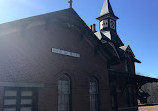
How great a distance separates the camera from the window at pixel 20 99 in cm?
791

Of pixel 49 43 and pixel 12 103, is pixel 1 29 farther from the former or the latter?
pixel 12 103

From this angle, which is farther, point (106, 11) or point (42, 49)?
point (106, 11)

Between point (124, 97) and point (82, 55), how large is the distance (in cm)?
918

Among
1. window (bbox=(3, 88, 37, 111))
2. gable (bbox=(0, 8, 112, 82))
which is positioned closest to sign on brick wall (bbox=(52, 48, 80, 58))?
gable (bbox=(0, 8, 112, 82))

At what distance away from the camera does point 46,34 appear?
9961 millimetres

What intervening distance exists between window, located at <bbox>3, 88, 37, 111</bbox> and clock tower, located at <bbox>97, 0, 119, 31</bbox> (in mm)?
19260

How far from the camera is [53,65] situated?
984cm

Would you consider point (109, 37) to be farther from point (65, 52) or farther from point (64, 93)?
point (64, 93)

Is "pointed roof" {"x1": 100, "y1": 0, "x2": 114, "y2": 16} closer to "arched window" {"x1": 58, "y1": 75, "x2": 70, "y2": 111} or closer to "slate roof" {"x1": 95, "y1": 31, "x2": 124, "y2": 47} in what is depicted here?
"slate roof" {"x1": 95, "y1": 31, "x2": 124, "y2": 47}

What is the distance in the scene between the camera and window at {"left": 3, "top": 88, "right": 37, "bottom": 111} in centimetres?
791

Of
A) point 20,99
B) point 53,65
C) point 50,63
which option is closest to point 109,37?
→ point 53,65

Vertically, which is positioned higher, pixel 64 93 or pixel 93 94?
pixel 64 93

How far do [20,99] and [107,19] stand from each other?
21.3 m

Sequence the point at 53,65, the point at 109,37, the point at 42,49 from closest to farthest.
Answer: the point at 42,49 → the point at 53,65 → the point at 109,37
